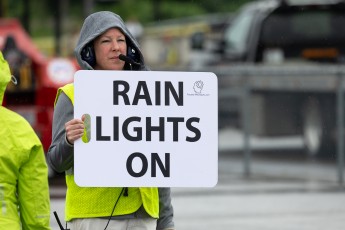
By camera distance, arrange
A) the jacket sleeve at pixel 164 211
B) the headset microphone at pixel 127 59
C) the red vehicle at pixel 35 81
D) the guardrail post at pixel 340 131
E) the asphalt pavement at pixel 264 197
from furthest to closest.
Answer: the guardrail post at pixel 340 131 < the red vehicle at pixel 35 81 < the asphalt pavement at pixel 264 197 < the jacket sleeve at pixel 164 211 < the headset microphone at pixel 127 59

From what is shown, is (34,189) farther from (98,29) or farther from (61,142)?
(98,29)

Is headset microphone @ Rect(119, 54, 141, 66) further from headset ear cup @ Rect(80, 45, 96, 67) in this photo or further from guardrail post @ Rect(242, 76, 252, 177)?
guardrail post @ Rect(242, 76, 252, 177)

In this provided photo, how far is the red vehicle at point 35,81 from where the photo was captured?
15305 mm

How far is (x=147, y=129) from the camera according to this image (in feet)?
19.2

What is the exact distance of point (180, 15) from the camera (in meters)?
58.2

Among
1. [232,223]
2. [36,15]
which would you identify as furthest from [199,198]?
[36,15]

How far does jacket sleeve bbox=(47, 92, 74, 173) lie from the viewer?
5.76m

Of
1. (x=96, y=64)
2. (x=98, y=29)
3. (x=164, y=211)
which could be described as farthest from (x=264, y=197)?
(x=98, y=29)

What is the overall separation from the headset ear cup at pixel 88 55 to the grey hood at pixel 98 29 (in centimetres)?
3

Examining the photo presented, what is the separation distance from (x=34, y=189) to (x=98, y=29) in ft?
2.64

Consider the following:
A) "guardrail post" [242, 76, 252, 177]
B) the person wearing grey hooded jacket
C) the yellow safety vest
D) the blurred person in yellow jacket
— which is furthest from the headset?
"guardrail post" [242, 76, 252, 177]

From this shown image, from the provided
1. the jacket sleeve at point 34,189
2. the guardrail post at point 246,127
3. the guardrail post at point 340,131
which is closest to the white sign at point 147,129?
the jacket sleeve at point 34,189

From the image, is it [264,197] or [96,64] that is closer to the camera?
[96,64]

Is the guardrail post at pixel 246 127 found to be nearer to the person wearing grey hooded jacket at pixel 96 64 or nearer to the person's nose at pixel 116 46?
the person wearing grey hooded jacket at pixel 96 64
